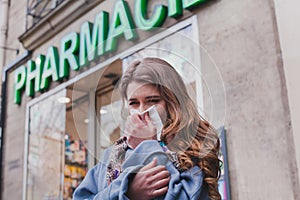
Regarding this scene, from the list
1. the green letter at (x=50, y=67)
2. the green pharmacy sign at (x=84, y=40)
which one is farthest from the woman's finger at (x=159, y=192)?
the green letter at (x=50, y=67)

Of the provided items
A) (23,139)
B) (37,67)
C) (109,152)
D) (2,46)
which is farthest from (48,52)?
(109,152)

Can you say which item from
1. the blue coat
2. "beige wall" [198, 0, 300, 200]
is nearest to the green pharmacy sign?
"beige wall" [198, 0, 300, 200]

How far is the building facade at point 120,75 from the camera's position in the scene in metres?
1.46

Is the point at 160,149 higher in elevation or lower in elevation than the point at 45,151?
lower

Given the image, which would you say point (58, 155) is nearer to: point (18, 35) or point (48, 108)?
point (48, 108)

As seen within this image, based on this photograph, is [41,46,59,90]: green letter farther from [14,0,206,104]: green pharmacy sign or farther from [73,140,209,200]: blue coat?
[73,140,209,200]: blue coat

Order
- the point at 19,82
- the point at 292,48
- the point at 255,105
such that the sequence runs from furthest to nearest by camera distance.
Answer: the point at 19,82, the point at 255,105, the point at 292,48

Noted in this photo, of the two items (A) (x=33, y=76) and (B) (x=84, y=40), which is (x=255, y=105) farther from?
(A) (x=33, y=76)

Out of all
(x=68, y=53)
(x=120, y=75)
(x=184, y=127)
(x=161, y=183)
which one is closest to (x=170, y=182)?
(x=161, y=183)

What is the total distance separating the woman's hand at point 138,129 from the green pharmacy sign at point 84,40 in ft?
6.72

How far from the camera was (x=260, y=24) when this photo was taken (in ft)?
10.3

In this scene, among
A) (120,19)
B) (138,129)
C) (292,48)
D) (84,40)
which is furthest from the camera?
(84,40)

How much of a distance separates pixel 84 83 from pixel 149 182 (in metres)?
0.53

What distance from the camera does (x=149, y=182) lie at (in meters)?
1.19
